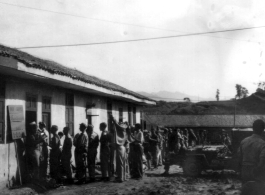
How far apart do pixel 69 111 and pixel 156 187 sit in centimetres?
516

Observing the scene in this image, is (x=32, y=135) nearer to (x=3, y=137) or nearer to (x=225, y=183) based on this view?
(x=3, y=137)

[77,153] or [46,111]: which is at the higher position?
[46,111]

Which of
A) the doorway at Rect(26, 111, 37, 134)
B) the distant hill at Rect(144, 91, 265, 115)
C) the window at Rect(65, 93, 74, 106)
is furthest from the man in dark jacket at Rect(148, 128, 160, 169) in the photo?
the distant hill at Rect(144, 91, 265, 115)

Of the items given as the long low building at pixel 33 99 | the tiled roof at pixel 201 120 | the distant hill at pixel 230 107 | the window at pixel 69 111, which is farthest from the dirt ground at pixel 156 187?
the distant hill at pixel 230 107

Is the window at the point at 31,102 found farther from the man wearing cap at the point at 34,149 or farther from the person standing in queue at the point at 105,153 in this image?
the person standing in queue at the point at 105,153

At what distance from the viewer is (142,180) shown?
10.3m

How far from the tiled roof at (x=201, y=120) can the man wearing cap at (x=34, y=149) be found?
31.5 metres

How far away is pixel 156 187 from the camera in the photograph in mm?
9117

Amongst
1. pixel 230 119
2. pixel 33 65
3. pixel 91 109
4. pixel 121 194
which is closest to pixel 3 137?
pixel 33 65

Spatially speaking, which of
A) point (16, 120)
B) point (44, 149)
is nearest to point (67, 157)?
point (44, 149)

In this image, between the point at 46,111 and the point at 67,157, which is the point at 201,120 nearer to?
the point at 46,111

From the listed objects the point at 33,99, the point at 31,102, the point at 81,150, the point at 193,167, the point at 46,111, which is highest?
the point at 33,99

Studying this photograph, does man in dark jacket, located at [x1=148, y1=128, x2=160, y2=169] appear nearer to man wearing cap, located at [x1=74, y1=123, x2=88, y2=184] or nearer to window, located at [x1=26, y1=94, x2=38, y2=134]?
man wearing cap, located at [x1=74, y1=123, x2=88, y2=184]

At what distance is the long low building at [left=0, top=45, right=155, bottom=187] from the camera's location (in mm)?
8523
